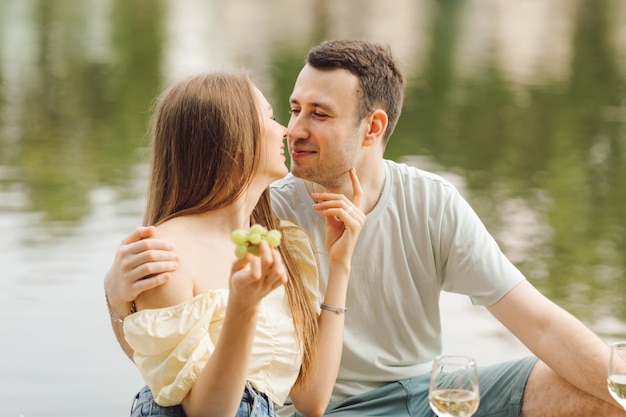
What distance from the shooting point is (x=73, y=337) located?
6.03m

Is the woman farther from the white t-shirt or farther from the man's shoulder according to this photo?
the man's shoulder

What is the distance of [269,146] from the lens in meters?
3.02

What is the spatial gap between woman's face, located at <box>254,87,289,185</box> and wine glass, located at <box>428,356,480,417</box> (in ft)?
2.46

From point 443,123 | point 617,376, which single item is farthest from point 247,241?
point 443,123

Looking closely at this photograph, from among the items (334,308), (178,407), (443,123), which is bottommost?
(443,123)

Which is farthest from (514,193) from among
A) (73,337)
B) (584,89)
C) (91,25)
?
(91,25)

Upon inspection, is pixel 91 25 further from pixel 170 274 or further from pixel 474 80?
pixel 170 274

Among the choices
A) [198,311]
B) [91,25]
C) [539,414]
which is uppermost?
[198,311]

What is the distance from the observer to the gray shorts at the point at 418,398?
3549 millimetres

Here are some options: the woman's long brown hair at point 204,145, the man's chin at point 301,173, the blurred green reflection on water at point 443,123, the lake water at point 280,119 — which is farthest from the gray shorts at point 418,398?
the blurred green reflection on water at point 443,123

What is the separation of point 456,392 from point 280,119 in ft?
34.9

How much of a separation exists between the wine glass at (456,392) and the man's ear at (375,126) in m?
1.25

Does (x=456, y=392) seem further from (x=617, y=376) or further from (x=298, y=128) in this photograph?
(x=298, y=128)

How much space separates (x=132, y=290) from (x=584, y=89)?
45.2ft
